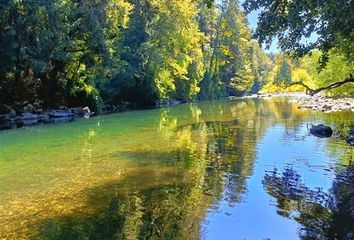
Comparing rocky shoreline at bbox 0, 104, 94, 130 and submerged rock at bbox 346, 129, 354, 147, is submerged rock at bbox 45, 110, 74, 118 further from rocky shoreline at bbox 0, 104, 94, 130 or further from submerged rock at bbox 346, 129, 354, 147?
submerged rock at bbox 346, 129, 354, 147

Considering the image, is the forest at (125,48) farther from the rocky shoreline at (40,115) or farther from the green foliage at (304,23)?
the rocky shoreline at (40,115)

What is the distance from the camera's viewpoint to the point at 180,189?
988cm

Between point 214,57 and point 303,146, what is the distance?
58654 millimetres

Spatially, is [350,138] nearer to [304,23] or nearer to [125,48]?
[304,23]

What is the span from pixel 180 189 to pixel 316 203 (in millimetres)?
3034

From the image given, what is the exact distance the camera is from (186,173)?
37.9 ft

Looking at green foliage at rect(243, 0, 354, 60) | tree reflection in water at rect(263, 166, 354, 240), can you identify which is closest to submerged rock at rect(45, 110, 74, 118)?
green foliage at rect(243, 0, 354, 60)

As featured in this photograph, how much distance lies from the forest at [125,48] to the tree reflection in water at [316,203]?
160 inches

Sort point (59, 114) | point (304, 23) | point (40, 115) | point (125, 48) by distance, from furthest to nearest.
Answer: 1. point (125, 48)
2. point (59, 114)
3. point (40, 115)
4. point (304, 23)

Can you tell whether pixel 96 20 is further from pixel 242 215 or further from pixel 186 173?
pixel 242 215

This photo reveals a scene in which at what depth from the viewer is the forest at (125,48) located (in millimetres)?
14211

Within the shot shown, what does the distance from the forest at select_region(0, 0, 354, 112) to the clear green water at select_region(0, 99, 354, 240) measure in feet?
11.8

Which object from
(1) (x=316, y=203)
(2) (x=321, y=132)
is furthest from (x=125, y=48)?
(1) (x=316, y=203)

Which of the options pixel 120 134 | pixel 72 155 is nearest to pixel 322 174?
pixel 72 155
